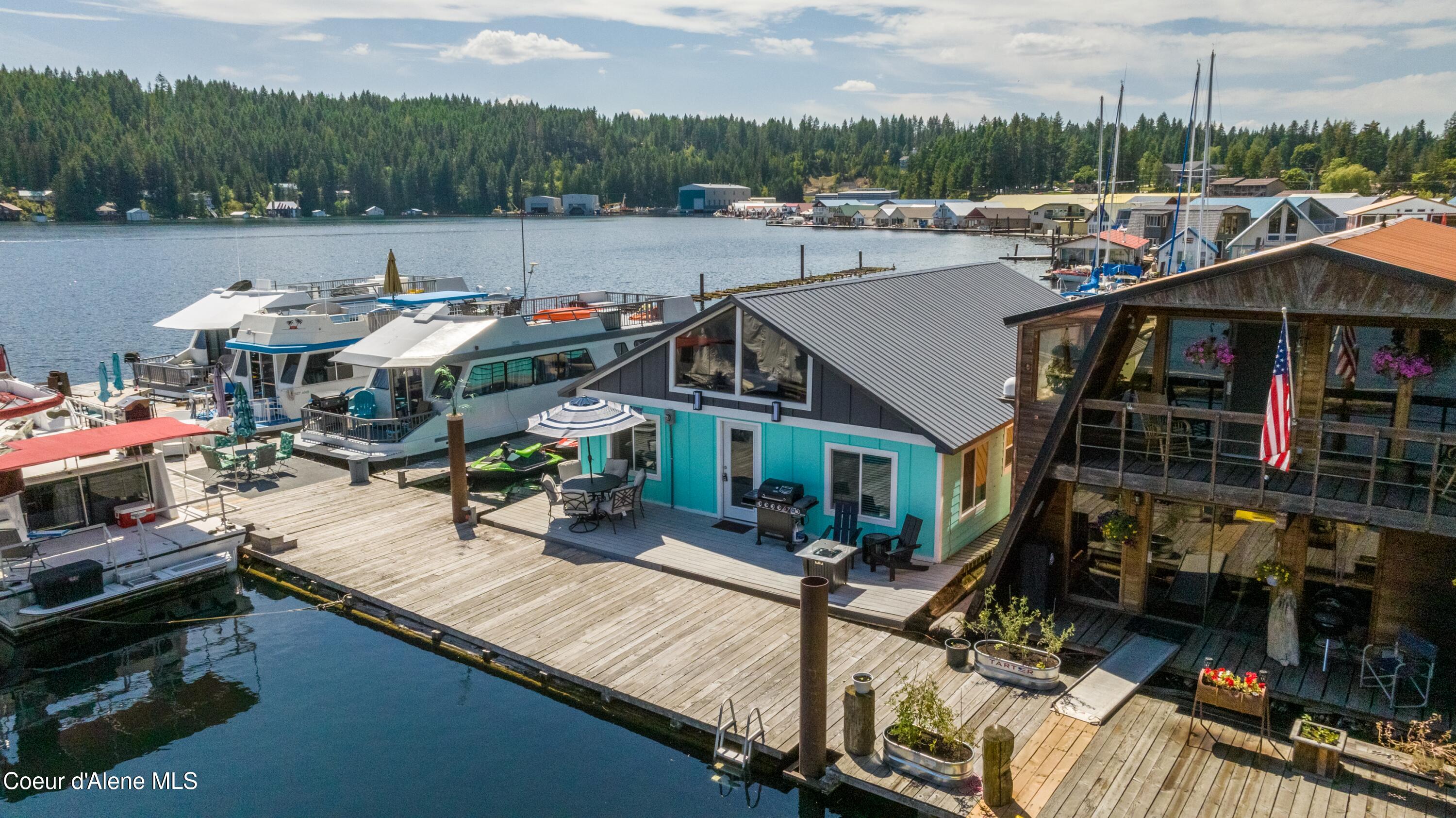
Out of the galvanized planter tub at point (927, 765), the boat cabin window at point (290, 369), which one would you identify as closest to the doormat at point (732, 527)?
the galvanized planter tub at point (927, 765)

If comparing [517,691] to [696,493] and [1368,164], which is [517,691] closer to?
[696,493]

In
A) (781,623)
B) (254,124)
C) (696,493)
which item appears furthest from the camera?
(254,124)

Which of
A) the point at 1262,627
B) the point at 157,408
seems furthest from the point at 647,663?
the point at 157,408

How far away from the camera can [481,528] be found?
56.8 ft

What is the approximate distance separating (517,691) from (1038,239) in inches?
5032

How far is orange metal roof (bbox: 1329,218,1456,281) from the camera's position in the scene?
1012 cm

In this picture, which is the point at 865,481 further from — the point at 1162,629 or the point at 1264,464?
the point at 1264,464

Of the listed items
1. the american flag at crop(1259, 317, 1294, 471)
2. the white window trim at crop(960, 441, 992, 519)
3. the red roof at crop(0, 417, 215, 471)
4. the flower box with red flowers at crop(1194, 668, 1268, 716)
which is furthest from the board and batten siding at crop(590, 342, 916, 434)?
the red roof at crop(0, 417, 215, 471)

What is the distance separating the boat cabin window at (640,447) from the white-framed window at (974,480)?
585 centimetres

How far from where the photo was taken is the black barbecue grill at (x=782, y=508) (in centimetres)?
1511

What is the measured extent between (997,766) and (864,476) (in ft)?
Result: 22.1

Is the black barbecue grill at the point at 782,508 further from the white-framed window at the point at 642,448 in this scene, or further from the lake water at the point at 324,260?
the lake water at the point at 324,260

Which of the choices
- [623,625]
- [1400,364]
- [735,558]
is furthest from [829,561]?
[1400,364]

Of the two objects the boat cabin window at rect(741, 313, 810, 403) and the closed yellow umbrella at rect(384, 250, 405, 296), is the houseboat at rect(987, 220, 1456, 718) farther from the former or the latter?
the closed yellow umbrella at rect(384, 250, 405, 296)
